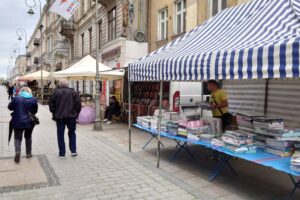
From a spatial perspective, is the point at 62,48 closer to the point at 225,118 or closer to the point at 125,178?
the point at 225,118

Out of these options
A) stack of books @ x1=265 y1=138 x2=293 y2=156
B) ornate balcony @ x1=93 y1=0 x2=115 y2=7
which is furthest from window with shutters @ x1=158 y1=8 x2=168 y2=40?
stack of books @ x1=265 y1=138 x2=293 y2=156

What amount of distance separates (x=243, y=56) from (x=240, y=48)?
0.19 metres

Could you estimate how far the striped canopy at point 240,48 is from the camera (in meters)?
3.61

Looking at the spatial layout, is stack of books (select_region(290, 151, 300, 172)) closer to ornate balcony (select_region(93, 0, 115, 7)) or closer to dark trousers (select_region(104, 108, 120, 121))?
dark trousers (select_region(104, 108, 120, 121))

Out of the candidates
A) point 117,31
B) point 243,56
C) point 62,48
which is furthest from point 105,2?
point 243,56

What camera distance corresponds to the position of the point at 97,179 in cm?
540

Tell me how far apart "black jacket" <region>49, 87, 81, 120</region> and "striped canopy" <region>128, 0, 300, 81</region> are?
1.55 m

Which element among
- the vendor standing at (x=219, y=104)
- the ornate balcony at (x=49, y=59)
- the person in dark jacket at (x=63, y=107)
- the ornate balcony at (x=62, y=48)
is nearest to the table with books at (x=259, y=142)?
the vendor standing at (x=219, y=104)

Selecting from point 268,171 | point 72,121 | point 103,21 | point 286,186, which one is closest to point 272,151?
point 286,186

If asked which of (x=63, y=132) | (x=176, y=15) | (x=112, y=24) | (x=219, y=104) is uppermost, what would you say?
(x=112, y=24)

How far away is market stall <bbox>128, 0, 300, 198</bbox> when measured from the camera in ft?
12.0

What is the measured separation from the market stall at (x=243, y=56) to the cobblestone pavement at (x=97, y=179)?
881 mm

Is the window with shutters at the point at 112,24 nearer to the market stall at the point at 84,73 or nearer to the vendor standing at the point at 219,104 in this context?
the market stall at the point at 84,73

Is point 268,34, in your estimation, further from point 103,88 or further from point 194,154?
point 103,88
